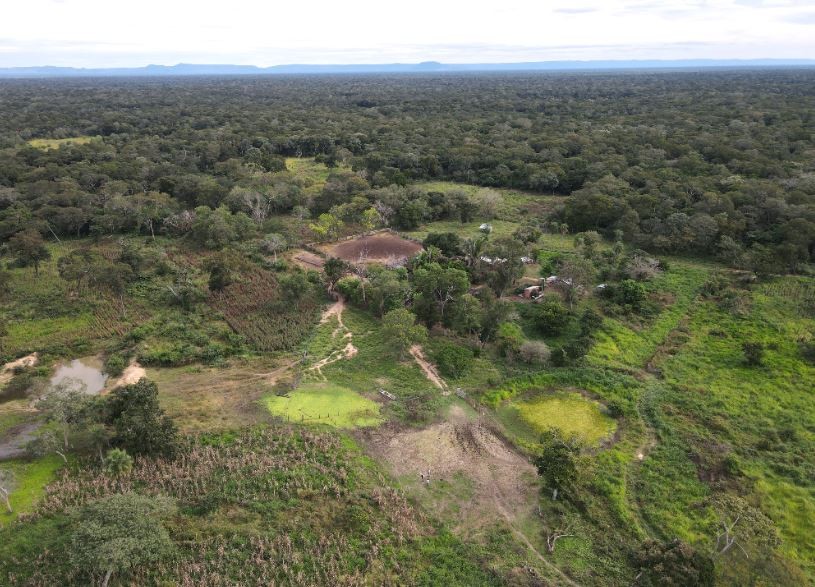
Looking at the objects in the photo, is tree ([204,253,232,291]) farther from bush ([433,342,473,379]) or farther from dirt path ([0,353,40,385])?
bush ([433,342,473,379])

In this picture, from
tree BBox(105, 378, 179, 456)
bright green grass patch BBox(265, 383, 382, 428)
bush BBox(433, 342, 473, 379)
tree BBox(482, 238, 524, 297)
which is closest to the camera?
tree BBox(105, 378, 179, 456)

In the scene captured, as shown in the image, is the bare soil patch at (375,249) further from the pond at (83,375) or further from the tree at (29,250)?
the tree at (29,250)

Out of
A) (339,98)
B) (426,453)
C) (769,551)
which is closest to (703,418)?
(769,551)

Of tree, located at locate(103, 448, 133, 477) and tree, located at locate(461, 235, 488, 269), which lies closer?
tree, located at locate(103, 448, 133, 477)

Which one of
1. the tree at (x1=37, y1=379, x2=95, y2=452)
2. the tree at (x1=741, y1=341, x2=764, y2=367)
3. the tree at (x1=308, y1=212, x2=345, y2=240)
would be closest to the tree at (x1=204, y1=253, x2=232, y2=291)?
the tree at (x1=308, y1=212, x2=345, y2=240)

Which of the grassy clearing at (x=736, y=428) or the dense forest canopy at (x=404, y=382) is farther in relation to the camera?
the grassy clearing at (x=736, y=428)

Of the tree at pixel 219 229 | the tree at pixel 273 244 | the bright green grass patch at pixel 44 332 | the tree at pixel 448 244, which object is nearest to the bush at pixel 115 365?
the bright green grass patch at pixel 44 332
